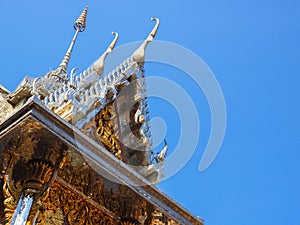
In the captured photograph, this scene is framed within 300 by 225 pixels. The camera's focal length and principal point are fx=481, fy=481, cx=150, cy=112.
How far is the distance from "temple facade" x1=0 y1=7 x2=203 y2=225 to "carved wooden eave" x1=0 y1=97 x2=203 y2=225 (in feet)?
0.03

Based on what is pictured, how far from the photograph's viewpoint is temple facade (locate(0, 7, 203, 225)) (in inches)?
204

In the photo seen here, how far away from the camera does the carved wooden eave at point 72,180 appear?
5090 mm

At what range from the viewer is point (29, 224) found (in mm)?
5078

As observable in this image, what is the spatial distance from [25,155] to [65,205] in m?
1.22

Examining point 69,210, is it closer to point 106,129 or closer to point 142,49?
point 106,129

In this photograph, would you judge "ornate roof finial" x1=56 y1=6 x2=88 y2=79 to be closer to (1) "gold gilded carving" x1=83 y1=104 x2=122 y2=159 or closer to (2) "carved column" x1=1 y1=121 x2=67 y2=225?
(1) "gold gilded carving" x1=83 y1=104 x2=122 y2=159

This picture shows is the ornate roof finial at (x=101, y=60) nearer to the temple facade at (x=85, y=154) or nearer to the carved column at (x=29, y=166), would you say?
the temple facade at (x=85, y=154)

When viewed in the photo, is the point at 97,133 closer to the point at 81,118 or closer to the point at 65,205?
the point at 81,118

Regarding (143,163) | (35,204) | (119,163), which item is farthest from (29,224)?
(143,163)

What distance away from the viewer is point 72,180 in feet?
20.8

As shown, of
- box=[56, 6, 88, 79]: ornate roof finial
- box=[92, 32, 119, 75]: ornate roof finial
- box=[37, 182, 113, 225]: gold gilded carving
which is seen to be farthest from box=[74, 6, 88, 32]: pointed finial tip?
box=[37, 182, 113, 225]: gold gilded carving

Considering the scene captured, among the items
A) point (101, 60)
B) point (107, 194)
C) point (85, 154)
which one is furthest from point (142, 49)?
point (85, 154)

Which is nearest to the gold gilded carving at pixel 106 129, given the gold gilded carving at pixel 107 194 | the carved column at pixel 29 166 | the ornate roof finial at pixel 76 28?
the gold gilded carving at pixel 107 194

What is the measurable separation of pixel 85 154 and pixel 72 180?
1.07m
